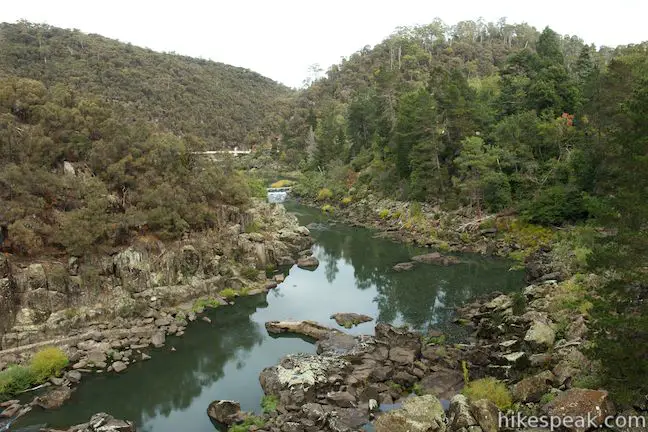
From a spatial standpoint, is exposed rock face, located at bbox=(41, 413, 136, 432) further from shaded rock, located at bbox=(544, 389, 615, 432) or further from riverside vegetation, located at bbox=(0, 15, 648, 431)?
shaded rock, located at bbox=(544, 389, 615, 432)

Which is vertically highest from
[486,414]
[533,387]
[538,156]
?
[538,156]

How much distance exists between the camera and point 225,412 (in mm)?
20281

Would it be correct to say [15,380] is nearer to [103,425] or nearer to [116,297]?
[103,425]

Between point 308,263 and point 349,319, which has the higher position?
point 308,263

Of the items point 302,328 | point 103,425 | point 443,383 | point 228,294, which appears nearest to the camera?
point 103,425

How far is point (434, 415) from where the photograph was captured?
690 inches

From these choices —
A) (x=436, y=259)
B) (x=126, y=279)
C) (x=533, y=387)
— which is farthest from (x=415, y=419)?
(x=436, y=259)

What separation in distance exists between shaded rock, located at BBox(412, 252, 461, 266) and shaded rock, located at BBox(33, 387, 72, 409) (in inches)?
1162

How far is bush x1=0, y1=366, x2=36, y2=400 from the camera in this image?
21.5 m

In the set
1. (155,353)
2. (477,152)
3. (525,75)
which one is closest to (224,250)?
(155,353)

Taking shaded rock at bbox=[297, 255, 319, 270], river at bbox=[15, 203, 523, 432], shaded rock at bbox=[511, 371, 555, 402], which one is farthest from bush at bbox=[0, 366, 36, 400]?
shaded rock at bbox=[297, 255, 319, 270]

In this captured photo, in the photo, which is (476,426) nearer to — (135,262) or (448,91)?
(135,262)

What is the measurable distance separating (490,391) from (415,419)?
3.67 meters

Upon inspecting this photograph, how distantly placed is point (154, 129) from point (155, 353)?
71.5 feet
